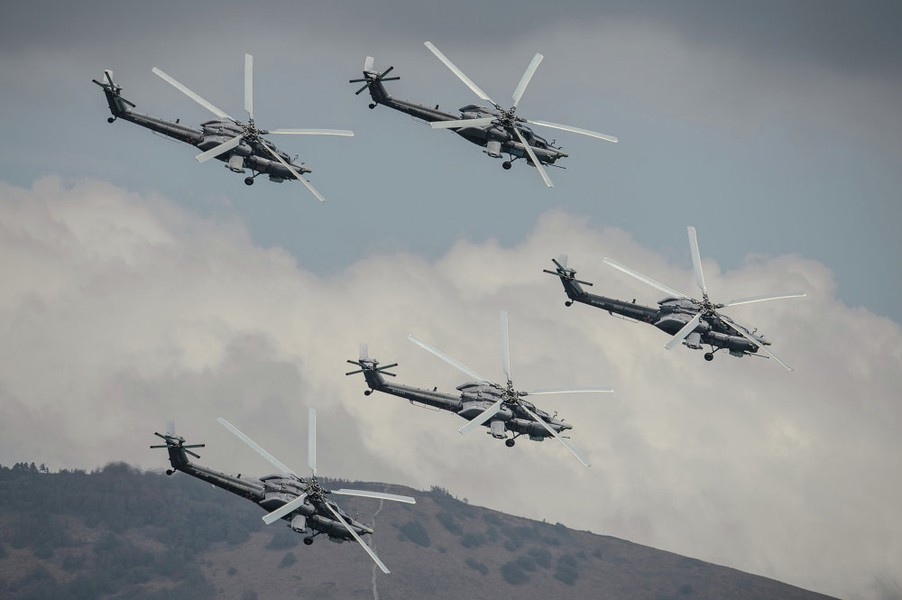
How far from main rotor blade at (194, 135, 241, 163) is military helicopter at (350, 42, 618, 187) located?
15.2 meters

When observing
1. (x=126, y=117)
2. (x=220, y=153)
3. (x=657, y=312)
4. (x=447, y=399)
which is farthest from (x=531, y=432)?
(x=126, y=117)

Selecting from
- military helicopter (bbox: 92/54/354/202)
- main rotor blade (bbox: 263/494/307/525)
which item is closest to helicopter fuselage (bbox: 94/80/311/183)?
military helicopter (bbox: 92/54/354/202)

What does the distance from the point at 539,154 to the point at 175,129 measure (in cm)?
4251

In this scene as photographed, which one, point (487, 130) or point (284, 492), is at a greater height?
point (487, 130)

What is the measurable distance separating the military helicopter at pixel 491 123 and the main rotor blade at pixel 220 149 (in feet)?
50.0

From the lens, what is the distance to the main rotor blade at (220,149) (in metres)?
159

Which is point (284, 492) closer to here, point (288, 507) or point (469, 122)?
point (288, 507)

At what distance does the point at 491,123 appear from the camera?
165 meters

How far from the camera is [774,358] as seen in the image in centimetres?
16925

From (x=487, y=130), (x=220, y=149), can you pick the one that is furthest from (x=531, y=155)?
(x=220, y=149)

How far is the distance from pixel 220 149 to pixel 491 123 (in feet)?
101

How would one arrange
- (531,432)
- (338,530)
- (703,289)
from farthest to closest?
(703,289) → (531,432) → (338,530)

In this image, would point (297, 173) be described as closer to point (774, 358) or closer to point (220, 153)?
point (220, 153)

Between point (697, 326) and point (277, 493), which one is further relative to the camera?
point (697, 326)
